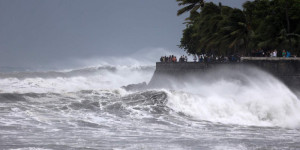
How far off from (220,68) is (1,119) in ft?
51.4

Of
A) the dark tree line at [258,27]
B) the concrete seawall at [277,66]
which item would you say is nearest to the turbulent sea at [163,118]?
the concrete seawall at [277,66]

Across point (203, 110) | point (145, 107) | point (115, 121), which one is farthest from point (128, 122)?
point (203, 110)

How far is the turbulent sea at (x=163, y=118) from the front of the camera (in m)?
14.5

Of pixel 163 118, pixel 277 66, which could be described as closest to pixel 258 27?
pixel 277 66

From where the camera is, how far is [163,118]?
2009 centimetres

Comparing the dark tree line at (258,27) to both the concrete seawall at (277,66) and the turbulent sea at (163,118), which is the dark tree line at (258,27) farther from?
the turbulent sea at (163,118)

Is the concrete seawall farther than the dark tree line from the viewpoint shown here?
No

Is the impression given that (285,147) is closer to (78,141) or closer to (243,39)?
(78,141)

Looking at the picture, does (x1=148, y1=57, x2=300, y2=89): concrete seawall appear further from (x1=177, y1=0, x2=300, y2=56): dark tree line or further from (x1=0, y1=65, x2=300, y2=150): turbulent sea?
(x1=177, y1=0, x2=300, y2=56): dark tree line

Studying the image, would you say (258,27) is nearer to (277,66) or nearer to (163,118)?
(277,66)

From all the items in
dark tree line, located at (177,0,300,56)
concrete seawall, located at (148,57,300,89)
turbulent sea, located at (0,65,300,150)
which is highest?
dark tree line, located at (177,0,300,56)

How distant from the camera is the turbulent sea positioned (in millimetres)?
14547

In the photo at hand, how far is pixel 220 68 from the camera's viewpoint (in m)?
30.3

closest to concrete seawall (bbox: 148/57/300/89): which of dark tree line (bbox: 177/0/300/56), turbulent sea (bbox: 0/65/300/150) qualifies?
A: turbulent sea (bbox: 0/65/300/150)
